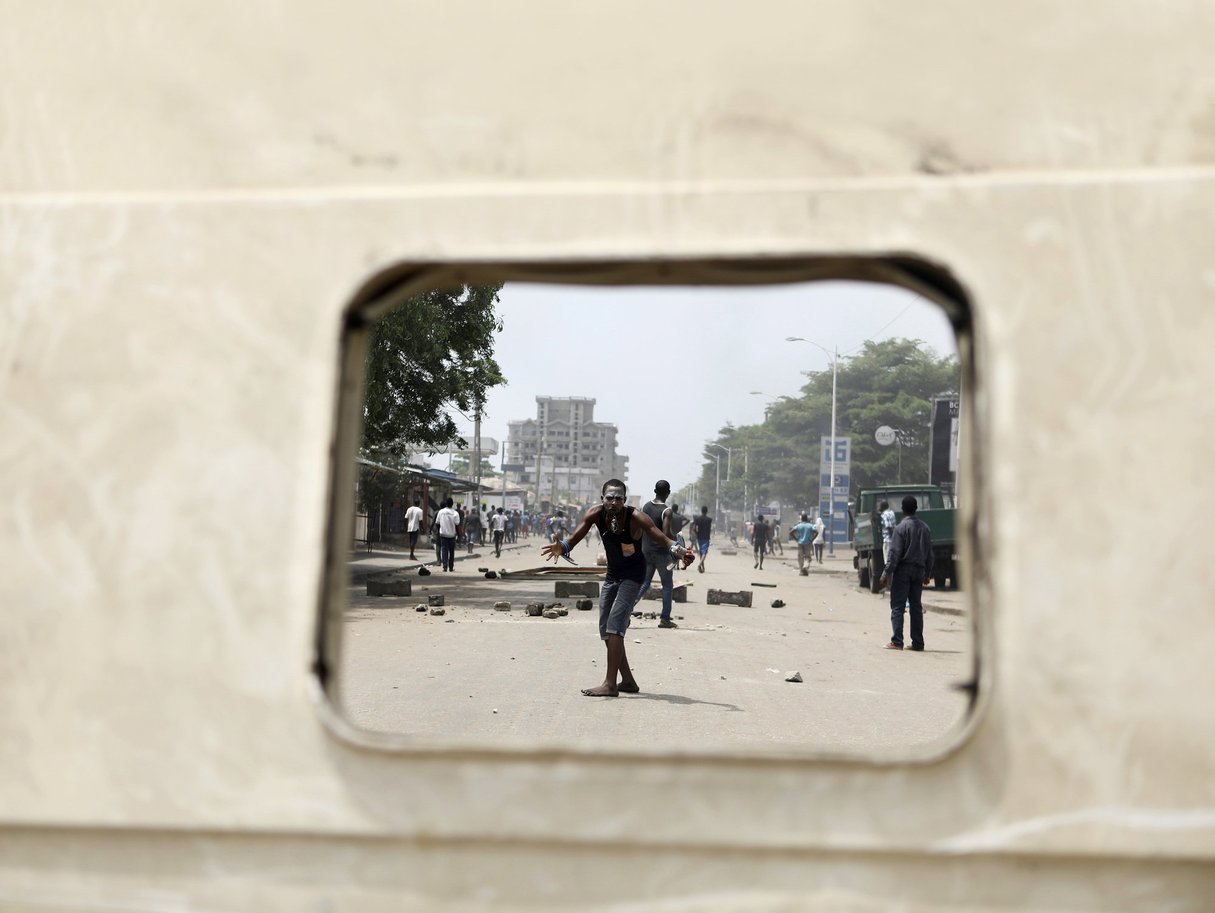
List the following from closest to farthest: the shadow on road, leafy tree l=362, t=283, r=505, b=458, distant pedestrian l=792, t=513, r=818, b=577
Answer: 1. the shadow on road
2. leafy tree l=362, t=283, r=505, b=458
3. distant pedestrian l=792, t=513, r=818, b=577

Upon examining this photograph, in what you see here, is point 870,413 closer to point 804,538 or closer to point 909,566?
point 804,538

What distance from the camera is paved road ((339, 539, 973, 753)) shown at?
822 cm

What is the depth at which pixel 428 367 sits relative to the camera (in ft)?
70.0

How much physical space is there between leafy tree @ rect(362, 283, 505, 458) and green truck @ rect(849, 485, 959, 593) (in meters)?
8.96

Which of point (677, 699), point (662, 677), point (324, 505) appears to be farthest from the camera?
point (662, 677)

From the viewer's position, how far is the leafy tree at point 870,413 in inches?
3031

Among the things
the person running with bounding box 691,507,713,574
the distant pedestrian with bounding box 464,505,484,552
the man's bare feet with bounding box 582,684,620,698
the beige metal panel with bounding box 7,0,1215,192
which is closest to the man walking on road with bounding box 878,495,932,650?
the man's bare feet with bounding box 582,684,620,698

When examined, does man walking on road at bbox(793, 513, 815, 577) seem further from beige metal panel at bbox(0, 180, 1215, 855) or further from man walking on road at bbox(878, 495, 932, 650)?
beige metal panel at bbox(0, 180, 1215, 855)

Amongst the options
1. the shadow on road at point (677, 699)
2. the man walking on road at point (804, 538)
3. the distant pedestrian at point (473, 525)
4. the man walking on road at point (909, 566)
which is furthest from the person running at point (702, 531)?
the shadow on road at point (677, 699)

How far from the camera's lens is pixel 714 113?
2096 mm

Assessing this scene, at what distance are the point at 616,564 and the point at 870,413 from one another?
231 feet

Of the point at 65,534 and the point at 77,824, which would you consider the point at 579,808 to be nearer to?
the point at 77,824

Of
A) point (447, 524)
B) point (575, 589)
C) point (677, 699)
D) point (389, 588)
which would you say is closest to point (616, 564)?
point (677, 699)

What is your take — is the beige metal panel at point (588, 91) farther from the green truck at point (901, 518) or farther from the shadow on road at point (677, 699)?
the green truck at point (901, 518)
